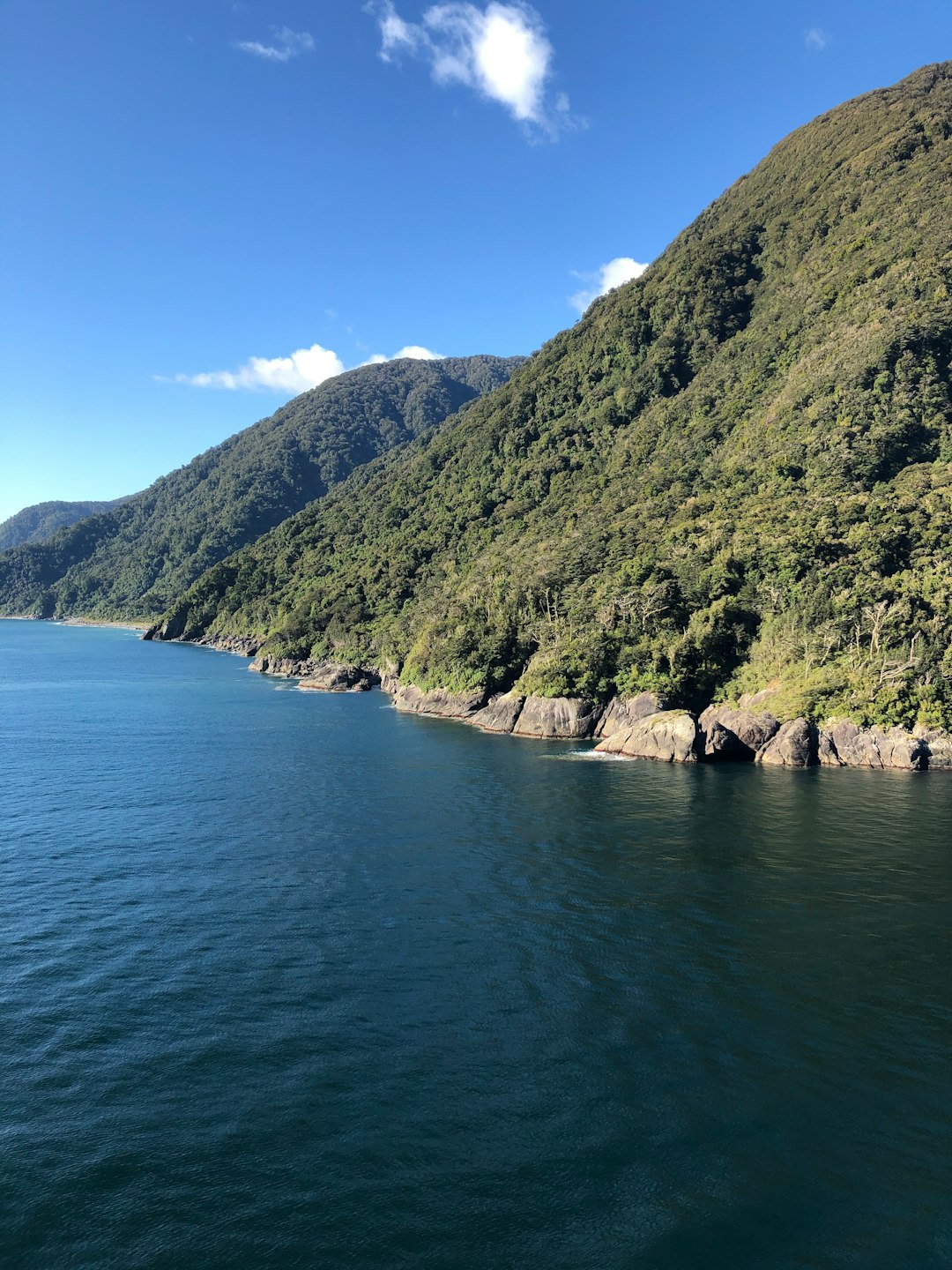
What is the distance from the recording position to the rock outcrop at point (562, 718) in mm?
88188

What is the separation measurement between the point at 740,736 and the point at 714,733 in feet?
11.0

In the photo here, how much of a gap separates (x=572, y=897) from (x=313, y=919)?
1363 cm

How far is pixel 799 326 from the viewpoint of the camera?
497 ft

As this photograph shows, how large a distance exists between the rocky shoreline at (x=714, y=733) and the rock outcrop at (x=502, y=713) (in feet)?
0.41

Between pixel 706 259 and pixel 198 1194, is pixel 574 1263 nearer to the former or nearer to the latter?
pixel 198 1194

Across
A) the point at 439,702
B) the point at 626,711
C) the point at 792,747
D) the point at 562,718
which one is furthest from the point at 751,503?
the point at 439,702

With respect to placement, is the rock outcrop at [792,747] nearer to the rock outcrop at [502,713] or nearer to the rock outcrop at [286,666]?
the rock outcrop at [502,713]

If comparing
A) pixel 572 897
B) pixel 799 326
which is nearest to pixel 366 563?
pixel 799 326

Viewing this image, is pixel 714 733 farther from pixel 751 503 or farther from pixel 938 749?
pixel 751 503

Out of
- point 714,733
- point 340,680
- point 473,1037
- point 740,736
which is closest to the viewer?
point 473,1037

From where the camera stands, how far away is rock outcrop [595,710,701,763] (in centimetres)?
7543

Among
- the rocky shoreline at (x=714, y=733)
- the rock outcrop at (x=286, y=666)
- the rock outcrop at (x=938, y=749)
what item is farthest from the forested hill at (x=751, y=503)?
the rock outcrop at (x=286, y=666)

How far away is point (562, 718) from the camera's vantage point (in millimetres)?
89062

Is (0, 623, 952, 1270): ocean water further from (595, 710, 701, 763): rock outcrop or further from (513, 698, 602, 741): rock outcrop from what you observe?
(513, 698, 602, 741): rock outcrop
